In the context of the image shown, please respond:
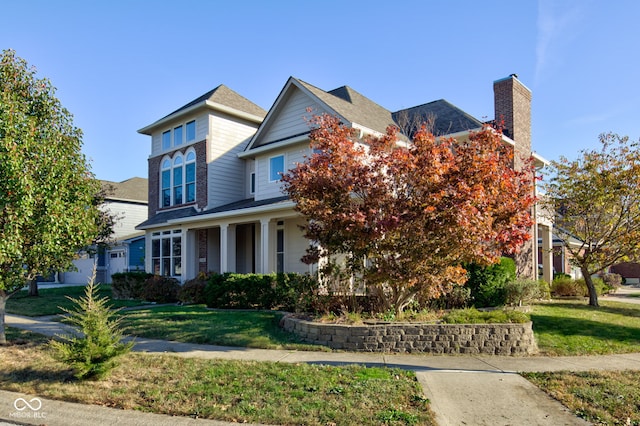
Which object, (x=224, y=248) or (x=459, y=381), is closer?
(x=459, y=381)

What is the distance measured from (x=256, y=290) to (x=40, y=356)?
645 cm

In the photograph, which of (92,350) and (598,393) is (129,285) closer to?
(92,350)

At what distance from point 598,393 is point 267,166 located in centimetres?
1442

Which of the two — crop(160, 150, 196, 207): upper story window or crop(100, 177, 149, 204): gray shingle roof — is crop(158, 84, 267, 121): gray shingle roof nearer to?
crop(160, 150, 196, 207): upper story window

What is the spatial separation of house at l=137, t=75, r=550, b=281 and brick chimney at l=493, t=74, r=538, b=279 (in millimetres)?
36

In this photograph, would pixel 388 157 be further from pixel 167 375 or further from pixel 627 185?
pixel 627 185

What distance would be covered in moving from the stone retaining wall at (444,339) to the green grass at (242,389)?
5.38 ft

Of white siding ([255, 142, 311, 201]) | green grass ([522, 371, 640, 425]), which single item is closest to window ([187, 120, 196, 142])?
white siding ([255, 142, 311, 201])

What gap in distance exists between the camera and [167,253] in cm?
2189

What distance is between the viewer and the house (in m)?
16.6

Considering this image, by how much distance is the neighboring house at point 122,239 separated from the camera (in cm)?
2845

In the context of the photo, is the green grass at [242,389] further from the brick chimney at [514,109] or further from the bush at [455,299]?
the brick chimney at [514,109]

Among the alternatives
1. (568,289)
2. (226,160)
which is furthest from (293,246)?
(568,289)

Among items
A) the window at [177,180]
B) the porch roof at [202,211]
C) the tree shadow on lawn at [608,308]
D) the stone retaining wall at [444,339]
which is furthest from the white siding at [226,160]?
the tree shadow on lawn at [608,308]
